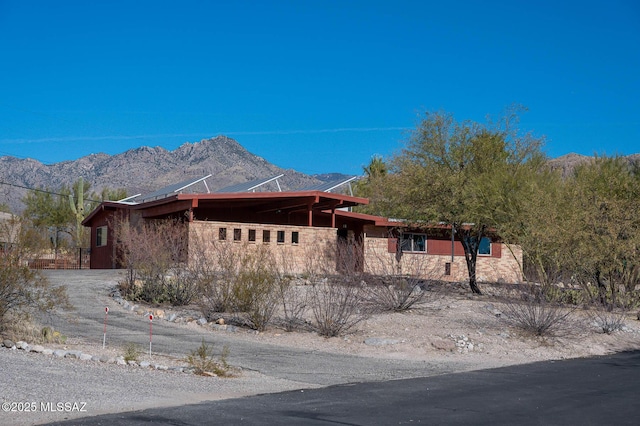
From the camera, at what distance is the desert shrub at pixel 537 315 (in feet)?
60.7

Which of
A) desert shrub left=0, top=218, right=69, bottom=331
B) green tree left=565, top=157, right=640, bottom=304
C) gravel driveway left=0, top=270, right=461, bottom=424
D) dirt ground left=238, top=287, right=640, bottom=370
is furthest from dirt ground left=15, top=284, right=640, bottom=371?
green tree left=565, top=157, right=640, bottom=304

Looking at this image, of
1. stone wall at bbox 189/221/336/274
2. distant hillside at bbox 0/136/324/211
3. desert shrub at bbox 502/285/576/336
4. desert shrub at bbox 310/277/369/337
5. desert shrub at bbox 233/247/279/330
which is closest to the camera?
desert shrub at bbox 310/277/369/337

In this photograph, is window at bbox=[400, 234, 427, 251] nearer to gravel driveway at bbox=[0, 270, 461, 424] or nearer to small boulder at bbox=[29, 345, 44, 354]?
gravel driveway at bbox=[0, 270, 461, 424]

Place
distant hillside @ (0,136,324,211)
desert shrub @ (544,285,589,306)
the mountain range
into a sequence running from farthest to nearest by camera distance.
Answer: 1. distant hillside @ (0,136,324,211)
2. the mountain range
3. desert shrub @ (544,285,589,306)

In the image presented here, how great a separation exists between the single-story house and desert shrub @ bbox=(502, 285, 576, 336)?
27.6ft

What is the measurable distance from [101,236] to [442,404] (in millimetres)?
32019

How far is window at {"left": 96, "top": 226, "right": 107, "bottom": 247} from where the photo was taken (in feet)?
127

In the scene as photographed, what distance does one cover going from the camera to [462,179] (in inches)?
1134

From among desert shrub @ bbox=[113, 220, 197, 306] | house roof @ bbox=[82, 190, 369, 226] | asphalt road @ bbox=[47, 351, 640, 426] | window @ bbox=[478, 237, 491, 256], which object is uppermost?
house roof @ bbox=[82, 190, 369, 226]

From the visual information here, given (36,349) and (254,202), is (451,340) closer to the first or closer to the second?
(36,349)

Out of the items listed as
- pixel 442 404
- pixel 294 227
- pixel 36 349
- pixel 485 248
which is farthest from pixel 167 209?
pixel 442 404

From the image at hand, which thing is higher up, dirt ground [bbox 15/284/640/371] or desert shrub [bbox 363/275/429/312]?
desert shrub [bbox 363/275/429/312]

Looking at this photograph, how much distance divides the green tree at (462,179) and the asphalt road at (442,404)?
14619mm

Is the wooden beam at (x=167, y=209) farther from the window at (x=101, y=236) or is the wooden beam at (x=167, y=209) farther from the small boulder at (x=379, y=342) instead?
the small boulder at (x=379, y=342)
